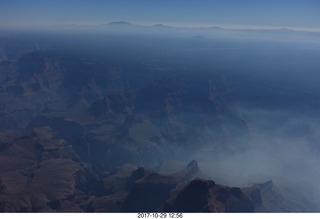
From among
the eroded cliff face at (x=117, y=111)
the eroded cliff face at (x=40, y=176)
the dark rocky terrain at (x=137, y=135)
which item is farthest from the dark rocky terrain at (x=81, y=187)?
the eroded cliff face at (x=117, y=111)

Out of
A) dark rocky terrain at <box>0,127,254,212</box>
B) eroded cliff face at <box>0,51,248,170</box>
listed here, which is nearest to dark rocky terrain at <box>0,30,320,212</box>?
dark rocky terrain at <box>0,127,254,212</box>

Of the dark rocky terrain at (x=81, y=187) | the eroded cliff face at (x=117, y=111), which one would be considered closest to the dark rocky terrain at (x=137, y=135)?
the dark rocky terrain at (x=81, y=187)

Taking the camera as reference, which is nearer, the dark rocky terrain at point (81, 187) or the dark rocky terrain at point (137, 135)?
the dark rocky terrain at point (81, 187)

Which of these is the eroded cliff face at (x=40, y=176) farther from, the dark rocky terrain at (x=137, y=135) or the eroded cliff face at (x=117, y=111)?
the eroded cliff face at (x=117, y=111)

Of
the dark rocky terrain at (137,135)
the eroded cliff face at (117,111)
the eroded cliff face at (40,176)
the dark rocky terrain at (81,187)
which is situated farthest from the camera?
the eroded cliff face at (117,111)

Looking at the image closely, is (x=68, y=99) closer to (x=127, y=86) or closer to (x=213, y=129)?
(x=127, y=86)

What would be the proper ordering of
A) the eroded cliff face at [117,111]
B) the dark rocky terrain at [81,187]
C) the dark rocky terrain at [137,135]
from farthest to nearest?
the eroded cliff face at [117,111] → the dark rocky terrain at [137,135] → the dark rocky terrain at [81,187]

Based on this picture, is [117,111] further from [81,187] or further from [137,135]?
[81,187]

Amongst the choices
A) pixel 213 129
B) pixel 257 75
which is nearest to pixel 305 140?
pixel 213 129

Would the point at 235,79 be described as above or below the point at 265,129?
above

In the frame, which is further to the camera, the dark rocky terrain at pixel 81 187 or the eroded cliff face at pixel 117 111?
the eroded cliff face at pixel 117 111

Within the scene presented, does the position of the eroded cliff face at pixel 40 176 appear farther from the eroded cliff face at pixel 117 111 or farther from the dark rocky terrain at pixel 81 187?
the eroded cliff face at pixel 117 111
